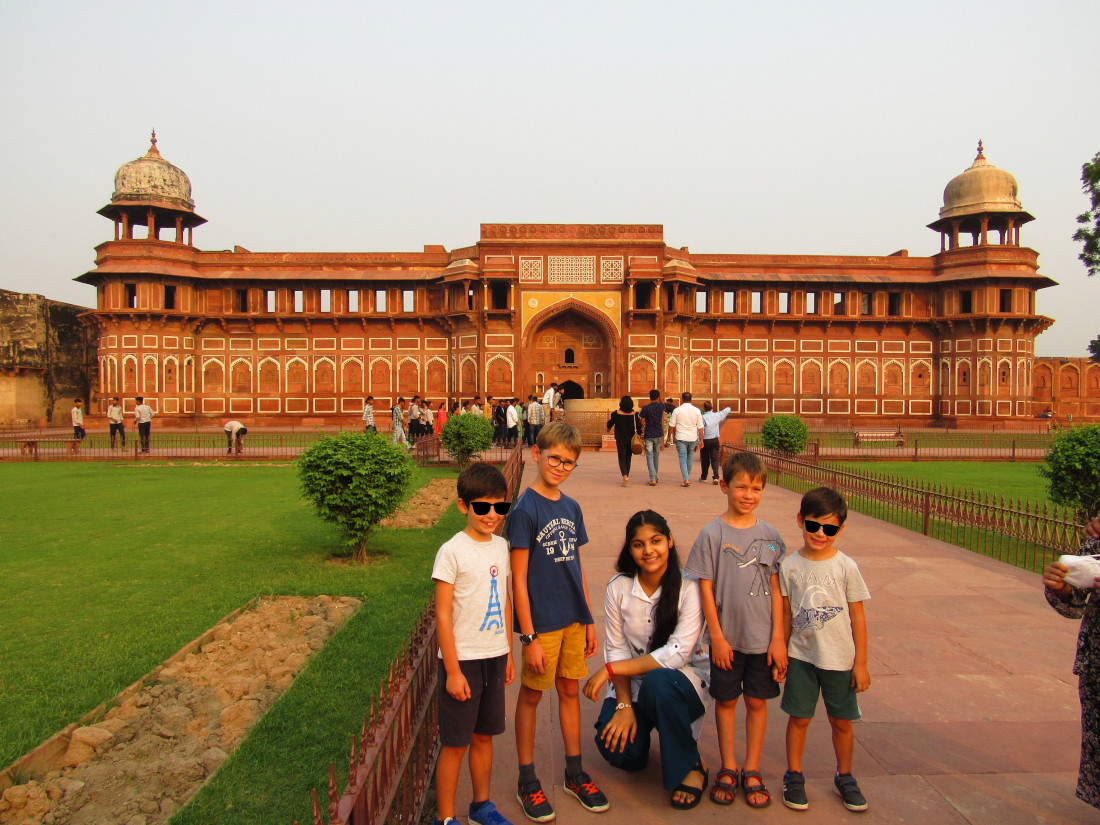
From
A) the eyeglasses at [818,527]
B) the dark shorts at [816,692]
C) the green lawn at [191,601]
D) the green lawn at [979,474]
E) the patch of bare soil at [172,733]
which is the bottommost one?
the patch of bare soil at [172,733]

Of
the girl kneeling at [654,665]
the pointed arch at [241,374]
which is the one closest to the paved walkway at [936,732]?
the girl kneeling at [654,665]

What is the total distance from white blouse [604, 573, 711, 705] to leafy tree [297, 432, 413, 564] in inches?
165

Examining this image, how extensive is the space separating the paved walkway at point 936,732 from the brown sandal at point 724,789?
3 centimetres

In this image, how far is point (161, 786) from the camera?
2.86 metres

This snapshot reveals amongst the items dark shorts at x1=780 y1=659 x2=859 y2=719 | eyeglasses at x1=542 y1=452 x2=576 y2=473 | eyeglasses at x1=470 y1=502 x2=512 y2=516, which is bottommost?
dark shorts at x1=780 y1=659 x2=859 y2=719

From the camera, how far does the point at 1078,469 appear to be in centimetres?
713

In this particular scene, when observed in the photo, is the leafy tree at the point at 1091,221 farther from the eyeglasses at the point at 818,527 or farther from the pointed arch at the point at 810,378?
the eyeglasses at the point at 818,527

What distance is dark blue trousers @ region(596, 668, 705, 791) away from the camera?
2295mm

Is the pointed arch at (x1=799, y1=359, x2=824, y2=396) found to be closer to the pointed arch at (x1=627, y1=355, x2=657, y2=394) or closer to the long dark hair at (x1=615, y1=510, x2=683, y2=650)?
the pointed arch at (x1=627, y1=355, x2=657, y2=394)

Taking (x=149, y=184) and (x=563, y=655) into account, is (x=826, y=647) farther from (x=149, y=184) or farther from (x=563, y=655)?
(x=149, y=184)

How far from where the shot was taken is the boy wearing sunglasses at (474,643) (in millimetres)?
2129

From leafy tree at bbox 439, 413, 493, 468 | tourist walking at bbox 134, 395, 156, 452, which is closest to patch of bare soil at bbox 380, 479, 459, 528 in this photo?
leafy tree at bbox 439, 413, 493, 468

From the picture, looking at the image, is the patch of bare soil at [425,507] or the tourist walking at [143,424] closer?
the patch of bare soil at [425,507]

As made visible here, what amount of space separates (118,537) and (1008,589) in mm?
8445
